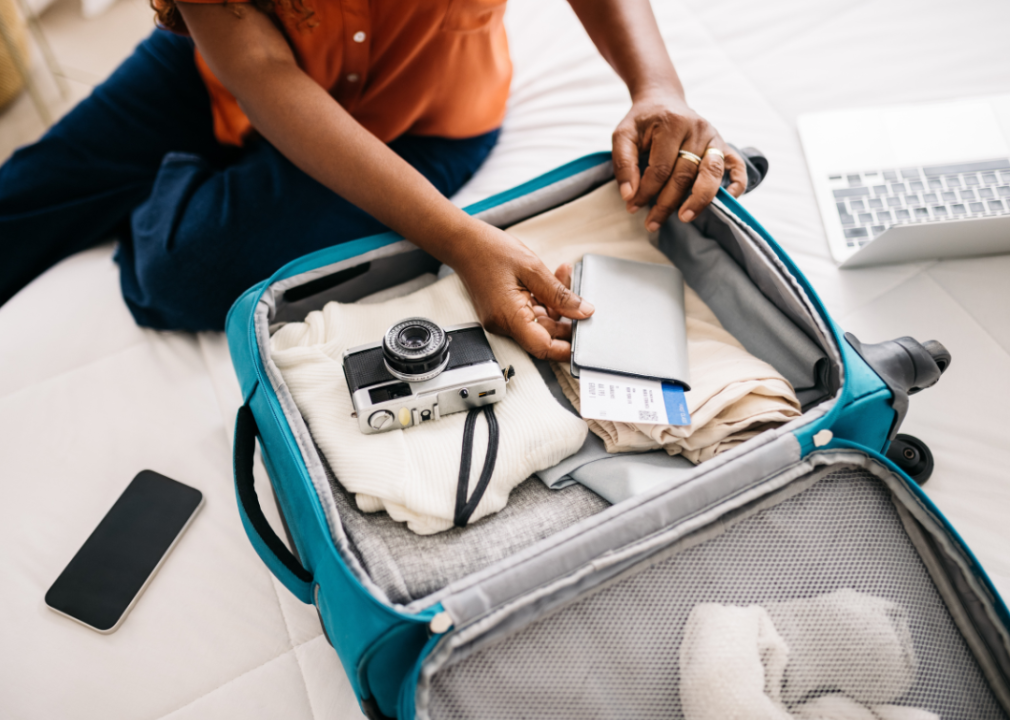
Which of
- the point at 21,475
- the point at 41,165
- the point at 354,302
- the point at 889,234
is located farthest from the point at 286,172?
the point at 889,234

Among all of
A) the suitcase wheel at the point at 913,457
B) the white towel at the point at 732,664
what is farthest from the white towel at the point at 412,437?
the suitcase wheel at the point at 913,457

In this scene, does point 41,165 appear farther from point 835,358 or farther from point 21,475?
point 835,358

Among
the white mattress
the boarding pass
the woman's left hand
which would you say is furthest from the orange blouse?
the boarding pass

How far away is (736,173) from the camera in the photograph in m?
0.81

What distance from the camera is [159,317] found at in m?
0.95

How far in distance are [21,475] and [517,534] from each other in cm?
69

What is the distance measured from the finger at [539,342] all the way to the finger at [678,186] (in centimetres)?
23

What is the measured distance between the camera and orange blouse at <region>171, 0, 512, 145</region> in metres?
0.79

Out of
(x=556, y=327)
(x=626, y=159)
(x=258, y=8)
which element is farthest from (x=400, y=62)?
(x=556, y=327)

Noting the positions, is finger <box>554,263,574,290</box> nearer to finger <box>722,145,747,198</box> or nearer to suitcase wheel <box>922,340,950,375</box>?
finger <box>722,145,747,198</box>

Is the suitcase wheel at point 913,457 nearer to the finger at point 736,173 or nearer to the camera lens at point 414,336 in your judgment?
the finger at point 736,173

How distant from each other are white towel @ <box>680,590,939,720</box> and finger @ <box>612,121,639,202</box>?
0.50 metres

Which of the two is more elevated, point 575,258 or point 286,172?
point 286,172

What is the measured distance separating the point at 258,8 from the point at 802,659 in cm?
90
